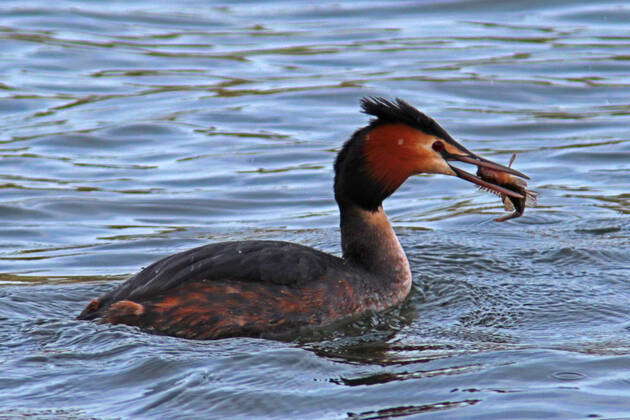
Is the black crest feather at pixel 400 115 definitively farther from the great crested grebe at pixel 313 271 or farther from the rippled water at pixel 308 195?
the rippled water at pixel 308 195

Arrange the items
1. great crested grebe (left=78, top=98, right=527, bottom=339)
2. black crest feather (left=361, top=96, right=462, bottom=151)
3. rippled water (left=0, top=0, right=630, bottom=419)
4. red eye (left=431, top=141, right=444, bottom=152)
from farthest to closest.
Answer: red eye (left=431, top=141, right=444, bottom=152) → black crest feather (left=361, top=96, right=462, bottom=151) → great crested grebe (left=78, top=98, right=527, bottom=339) → rippled water (left=0, top=0, right=630, bottom=419)

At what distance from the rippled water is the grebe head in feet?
2.70

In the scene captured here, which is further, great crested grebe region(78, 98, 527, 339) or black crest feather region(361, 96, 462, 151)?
black crest feather region(361, 96, 462, 151)

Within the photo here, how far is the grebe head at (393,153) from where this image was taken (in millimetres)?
7875

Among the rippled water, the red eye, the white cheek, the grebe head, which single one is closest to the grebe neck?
the grebe head

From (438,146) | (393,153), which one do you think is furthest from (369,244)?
(438,146)

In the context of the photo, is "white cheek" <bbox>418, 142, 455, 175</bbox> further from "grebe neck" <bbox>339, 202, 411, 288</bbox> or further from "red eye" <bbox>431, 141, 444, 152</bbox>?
"grebe neck" <bbox>339, 202, 411, 288</bbox>

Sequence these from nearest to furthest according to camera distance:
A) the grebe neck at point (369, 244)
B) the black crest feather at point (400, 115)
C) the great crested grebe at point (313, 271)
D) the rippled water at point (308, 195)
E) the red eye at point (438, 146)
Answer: the rippled water at point (308, 195)
the great crested grebe at point (313, 271)
the black crest feather at point (400, 115)
the red eye at point (438, 146)
the grebe neck at point (369, 244)

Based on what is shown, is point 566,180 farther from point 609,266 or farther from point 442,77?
point 442,77

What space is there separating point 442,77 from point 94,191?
18.2 ft

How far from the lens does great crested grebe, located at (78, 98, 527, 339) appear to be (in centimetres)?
712

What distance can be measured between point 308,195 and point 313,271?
4.43 m

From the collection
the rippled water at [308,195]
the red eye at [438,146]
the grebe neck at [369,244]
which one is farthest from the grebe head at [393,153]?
the rippled water at [308,195]

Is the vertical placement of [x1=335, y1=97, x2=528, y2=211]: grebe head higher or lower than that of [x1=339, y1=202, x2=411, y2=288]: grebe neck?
higher
